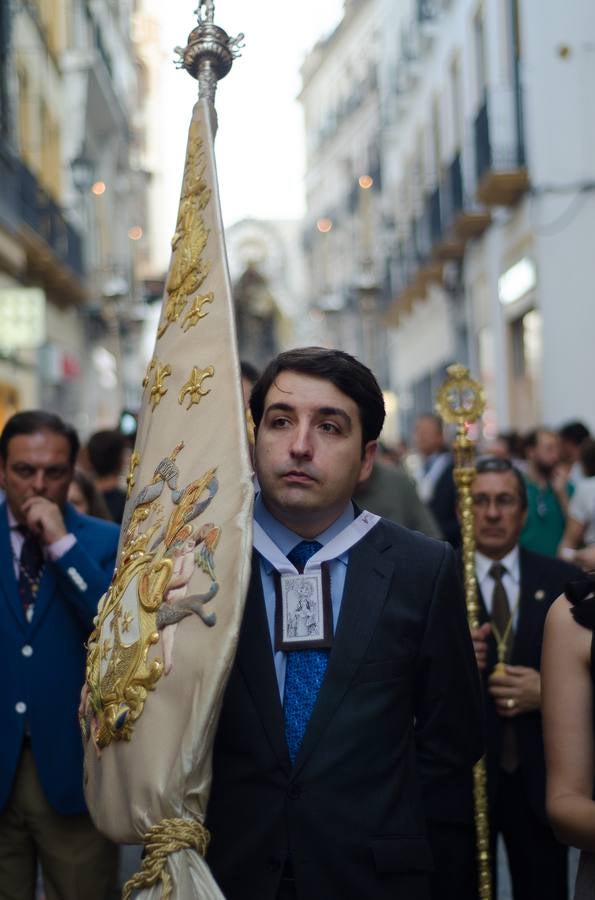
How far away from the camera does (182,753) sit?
2.92 meters

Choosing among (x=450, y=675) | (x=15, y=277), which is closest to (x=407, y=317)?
(x=15, y=277)

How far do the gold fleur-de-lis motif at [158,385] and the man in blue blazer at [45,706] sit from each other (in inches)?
42.8

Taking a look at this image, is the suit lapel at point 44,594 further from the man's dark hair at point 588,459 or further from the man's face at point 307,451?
the man's dark hair at point 588,459

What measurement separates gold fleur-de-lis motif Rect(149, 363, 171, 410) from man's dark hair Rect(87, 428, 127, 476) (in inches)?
191

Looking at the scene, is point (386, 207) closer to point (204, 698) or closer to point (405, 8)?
point (405, 8)

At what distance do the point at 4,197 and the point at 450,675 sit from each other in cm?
1739

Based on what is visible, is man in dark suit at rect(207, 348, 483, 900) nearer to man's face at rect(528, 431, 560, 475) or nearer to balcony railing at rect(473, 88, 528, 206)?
man's face at rect(528, 431, 560, 475)

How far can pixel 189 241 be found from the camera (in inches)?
145

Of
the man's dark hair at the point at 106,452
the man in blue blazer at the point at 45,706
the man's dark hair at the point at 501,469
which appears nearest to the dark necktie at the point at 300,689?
the man in blue blazer at the point at 45,706

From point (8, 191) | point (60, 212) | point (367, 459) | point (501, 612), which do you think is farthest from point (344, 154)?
point (367, 459)

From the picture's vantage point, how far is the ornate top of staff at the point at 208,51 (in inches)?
150

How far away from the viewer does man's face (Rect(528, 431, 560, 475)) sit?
11539mm

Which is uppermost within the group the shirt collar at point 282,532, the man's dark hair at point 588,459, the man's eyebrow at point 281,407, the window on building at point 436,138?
the window on building at point 436,138

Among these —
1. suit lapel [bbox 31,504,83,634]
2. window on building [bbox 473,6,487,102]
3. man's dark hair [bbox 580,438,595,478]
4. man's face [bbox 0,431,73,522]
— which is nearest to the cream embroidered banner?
suit lapel [bbox 31,504,83,634]
